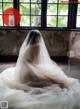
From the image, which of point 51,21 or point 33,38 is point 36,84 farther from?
point 51,21

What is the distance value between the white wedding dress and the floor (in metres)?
0.65

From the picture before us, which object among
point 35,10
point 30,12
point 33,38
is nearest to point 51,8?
point 35,10

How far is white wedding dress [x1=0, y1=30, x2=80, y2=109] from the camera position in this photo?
2.25 m

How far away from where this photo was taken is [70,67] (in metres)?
4.04

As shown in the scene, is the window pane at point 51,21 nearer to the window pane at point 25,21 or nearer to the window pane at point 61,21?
the window pane at point 61,21

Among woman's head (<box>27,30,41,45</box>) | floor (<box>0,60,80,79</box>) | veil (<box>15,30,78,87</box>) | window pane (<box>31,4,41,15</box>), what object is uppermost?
window pane (<box>31,4,41,15</box>)

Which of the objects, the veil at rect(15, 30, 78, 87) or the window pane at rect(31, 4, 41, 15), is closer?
the veil at rect(15, 30, 78, 87)

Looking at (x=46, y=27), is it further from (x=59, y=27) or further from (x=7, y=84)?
(x=7, y=84)

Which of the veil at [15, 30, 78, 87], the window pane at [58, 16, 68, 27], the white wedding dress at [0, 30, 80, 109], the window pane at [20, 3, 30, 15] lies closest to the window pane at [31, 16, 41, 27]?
the window pane at [20, 3, 30, 15]

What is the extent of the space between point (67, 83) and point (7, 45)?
2.00m

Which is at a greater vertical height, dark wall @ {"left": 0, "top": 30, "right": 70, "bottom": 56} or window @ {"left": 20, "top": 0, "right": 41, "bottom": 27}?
window @ {"left": 20, "top": 0, "right": 41, "bottom": 27}

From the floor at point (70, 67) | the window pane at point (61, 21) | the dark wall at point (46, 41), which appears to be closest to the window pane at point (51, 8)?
the window pane at point (61, 21)

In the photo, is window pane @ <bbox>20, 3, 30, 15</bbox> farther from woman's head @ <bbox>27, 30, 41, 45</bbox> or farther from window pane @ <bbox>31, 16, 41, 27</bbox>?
woman's head @ <bbox>27, 30, 41, 45</bbox>

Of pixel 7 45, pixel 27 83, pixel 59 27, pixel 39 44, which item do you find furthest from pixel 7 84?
pixel 59 27
